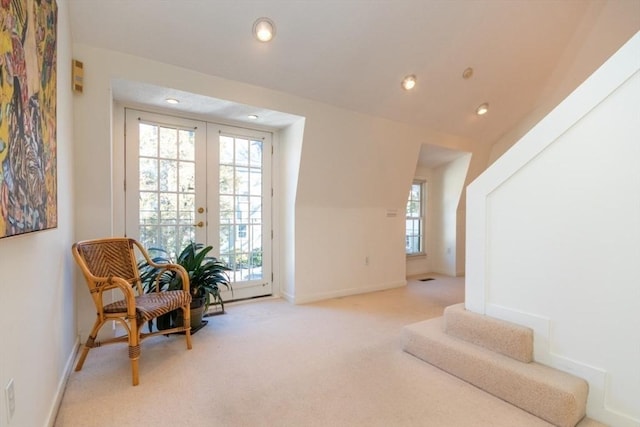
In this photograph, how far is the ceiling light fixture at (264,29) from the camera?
7.90 feet

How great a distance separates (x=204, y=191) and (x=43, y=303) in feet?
6.63

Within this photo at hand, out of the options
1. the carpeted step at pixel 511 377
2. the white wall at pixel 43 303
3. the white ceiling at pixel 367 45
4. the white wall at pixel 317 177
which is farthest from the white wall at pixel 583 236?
the white wall at pixel 43 303

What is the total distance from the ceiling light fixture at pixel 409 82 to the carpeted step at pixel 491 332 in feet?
7.96

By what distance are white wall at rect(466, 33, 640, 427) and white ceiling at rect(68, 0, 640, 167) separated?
1684 mm

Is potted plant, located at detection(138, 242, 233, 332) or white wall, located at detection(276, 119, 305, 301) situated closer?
potted plant, located at detection(138, 242, 233, 332)

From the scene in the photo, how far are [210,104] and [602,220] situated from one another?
3128 millimetres

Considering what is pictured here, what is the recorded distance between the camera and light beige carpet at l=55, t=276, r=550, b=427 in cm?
160

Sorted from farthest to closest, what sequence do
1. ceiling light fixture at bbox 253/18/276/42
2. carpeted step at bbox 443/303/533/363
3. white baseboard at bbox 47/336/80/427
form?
ceiling light fixture at bbox 253/18/276/42 < carpeted step at bbox 443/303/533/363 < white baseboard at bbox 47/336/80/427

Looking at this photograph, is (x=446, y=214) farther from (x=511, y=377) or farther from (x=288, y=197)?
(x=511, y=377)

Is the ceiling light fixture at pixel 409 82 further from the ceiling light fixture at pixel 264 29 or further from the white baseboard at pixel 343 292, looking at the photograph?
the white baseboard at pixel 343 292

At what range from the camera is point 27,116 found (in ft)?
Result: 3.65

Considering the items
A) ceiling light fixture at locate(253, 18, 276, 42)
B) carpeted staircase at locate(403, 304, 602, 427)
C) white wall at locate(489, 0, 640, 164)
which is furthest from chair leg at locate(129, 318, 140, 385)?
white wall at locate(489, 0, 640, 164)

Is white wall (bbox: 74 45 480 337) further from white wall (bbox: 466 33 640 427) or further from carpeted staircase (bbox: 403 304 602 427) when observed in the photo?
white wall (bbox: 466 33 640 427)

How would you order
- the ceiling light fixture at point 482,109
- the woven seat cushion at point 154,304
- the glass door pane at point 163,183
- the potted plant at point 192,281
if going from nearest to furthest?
the woven seat cushion at point 154,304 < the potted plant at point 192,281 < the glass door pane at point 163,183 < the ceiling light fixture at point 482,109
